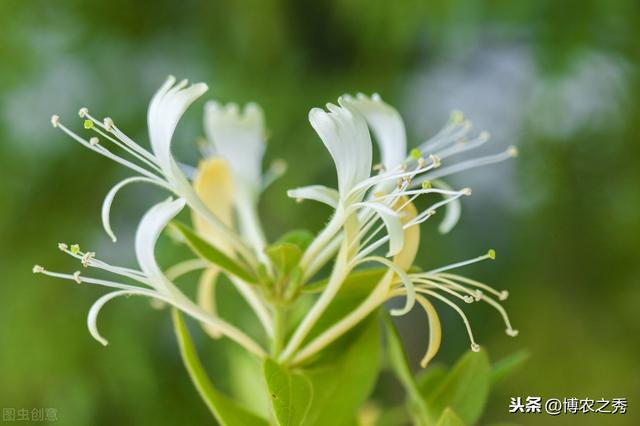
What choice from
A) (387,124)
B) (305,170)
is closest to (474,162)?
(387,124)

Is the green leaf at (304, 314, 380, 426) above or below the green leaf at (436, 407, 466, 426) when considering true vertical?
above

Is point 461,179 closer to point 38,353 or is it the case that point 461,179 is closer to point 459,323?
point 459,323

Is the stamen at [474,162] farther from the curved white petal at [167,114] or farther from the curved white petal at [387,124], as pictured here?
the curved white petal at [167,114]

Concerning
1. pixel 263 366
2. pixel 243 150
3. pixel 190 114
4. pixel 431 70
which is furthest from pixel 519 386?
pixel 263 366

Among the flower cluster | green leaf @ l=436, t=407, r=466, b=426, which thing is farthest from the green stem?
green leaf @ l=436, t=407, r=466, b=426

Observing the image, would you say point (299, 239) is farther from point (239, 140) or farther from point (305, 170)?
point (305, 170)

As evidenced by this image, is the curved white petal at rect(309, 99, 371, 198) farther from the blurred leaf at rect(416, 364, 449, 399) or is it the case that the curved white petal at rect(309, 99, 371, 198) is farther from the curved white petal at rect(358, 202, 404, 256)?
the blurred leaf at rect(416, 364, 449, 399)

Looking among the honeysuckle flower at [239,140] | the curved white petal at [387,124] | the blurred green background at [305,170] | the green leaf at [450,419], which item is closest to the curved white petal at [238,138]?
the honeysuckle flower at [239,140]
